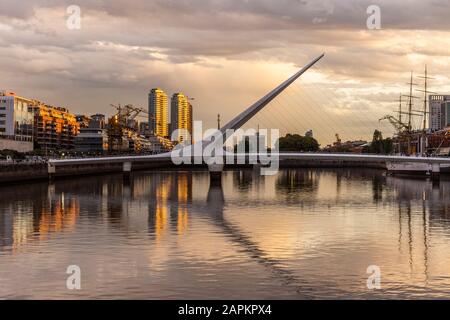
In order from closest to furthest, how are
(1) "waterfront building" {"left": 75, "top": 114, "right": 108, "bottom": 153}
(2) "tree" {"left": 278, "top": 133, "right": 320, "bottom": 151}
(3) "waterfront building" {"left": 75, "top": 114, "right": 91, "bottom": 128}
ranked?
(1) "waterfront building" {"left": 75, "top": 114, "right": 108, "bottom": 153}
(2) "tree" {"left": 278, "top": 133, "right": 320, "bottom": 151}
(3) "waterfront building" {"left": 75, "top": 114, "right": 91, "bottom": 128}

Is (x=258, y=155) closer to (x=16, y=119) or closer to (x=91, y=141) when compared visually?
(x=16, y=119)

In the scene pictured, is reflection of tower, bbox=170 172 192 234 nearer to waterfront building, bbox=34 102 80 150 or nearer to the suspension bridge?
the suspension bridge

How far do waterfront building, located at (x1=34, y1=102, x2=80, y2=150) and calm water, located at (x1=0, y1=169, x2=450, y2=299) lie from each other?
9637cm

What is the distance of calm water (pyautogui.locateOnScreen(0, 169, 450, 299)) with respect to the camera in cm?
1387

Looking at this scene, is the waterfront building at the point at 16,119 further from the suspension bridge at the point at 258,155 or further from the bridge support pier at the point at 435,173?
the bridge support pier at the point at 435,173

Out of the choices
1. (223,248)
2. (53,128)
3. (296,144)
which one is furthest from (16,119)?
(223,248)

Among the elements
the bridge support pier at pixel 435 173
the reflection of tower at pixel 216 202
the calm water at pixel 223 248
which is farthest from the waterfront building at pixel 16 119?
the calm water at pixel 223 248

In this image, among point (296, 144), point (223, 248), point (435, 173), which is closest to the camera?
point (223, 248)

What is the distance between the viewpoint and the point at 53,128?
139 m

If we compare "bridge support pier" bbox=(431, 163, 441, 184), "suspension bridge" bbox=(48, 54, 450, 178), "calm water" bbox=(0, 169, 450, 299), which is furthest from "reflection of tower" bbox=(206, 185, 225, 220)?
"bridge support pier" bbox=(431, 163, 441, 184)

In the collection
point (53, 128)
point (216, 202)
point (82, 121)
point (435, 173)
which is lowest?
point (216, 202)

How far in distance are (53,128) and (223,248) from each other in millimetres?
124383
